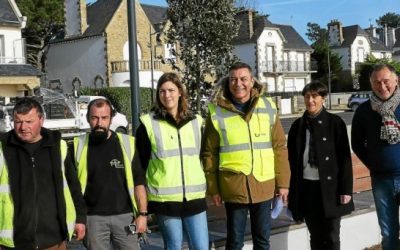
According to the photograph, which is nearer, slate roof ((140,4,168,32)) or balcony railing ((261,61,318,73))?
slate roof ((140,4,168,32))

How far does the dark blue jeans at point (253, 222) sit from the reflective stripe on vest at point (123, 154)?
0.84m

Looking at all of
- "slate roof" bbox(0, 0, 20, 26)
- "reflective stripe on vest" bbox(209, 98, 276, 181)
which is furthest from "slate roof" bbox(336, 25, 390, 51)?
"reflective stripe on vest" bbox(209, 98, 276, 181)

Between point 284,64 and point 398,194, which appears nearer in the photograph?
point 398,194

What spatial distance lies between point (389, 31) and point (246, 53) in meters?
35.2

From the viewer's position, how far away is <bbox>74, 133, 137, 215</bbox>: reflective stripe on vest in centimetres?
386

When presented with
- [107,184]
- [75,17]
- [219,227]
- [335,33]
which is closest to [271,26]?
[335,33]

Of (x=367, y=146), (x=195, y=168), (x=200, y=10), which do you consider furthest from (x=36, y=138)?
(x=200, y=10)

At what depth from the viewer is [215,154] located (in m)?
4.40

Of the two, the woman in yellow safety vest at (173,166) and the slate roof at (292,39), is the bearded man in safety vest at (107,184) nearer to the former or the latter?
the woman in yellow safety vest at (173,166)

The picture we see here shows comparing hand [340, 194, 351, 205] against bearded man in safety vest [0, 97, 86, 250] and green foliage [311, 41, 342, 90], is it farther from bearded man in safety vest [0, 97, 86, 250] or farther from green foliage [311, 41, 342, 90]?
green foliage [311, 41, 342, 90]

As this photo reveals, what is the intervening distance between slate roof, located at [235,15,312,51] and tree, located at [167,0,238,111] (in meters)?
38.3

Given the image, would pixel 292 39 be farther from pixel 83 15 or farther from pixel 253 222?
pixel 253 222

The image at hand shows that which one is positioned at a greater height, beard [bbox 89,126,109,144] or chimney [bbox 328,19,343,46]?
chimney [bbox 328,19,343,46]

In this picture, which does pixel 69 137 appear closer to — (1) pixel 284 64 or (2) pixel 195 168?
(2) pixel 195 168
